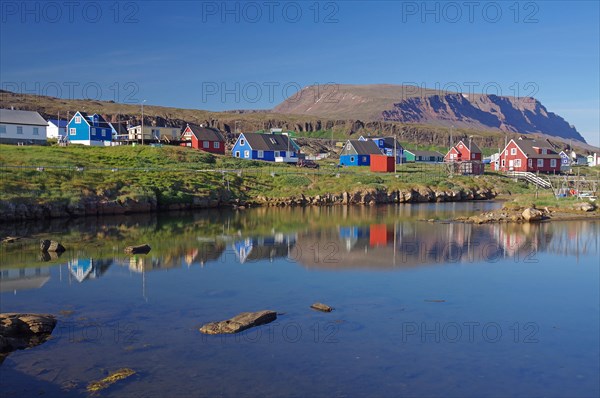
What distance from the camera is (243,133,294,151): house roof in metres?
88.0

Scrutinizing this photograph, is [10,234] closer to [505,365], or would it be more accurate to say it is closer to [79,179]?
[79,179]

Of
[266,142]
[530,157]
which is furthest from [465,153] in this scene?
[266,142]

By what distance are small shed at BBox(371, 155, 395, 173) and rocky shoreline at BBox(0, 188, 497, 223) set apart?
40.8ft

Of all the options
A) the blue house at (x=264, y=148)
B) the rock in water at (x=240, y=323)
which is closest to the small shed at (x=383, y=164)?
the blue house at (x=264, y=148)

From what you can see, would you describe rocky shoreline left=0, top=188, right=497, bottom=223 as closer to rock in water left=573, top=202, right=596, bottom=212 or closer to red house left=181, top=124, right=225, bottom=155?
rock in water left=573, top=202, right=596, bottom=212

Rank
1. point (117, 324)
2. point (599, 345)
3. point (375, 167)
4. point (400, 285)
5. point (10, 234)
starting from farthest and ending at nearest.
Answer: point (375, 167) < point (10, 234) < point (400, 285) < point (117, 324) < point (599, 345)

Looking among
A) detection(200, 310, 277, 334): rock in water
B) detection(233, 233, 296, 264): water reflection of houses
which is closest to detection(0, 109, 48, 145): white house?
detection(233, 233, 296, 264): water reflection of houses

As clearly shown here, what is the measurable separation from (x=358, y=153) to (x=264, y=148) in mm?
15078

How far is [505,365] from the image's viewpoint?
14.0m

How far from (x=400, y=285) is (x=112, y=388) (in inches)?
504

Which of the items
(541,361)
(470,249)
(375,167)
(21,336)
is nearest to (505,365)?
(541,361)

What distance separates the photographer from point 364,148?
92.0 metres

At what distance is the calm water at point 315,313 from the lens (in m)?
13.0

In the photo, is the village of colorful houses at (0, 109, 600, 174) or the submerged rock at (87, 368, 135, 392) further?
the village of colorful houses at (0, 109, 600, 174)
